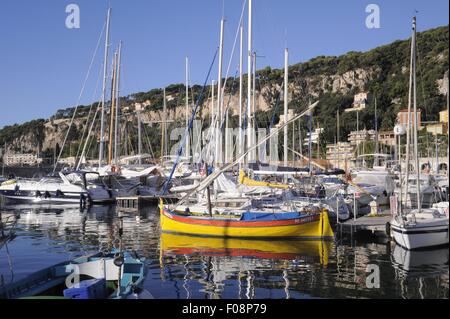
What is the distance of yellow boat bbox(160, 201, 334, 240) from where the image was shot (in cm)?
2059

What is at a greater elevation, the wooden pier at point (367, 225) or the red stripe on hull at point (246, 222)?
the red stripe on hull at point (246, 222)

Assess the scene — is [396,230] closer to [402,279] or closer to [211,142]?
[402,279]

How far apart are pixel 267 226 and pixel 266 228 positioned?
10cm

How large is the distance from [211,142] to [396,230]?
52.0 feet

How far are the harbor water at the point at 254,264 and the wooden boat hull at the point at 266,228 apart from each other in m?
0.35

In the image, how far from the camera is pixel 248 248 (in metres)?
19.8

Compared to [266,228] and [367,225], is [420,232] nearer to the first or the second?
[367,225]

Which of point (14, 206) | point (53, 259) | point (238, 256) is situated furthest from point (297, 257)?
point (14, 206)

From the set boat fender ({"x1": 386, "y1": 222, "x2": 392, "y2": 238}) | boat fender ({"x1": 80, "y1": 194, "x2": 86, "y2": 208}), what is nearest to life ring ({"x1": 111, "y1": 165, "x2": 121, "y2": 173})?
boat fender ({"x1": 80, "y1": 194, "x2": 86, "y2": 208})

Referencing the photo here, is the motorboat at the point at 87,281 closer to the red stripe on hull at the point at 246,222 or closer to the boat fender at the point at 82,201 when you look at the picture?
the red stripe on hull at the point at 246,222

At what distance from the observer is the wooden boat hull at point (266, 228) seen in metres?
20.6

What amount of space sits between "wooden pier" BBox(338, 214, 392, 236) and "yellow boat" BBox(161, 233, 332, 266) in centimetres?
254

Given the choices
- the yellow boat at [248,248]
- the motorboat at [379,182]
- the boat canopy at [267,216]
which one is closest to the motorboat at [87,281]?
the yellow boat at [248,248]

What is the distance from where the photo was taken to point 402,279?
1446 cm
